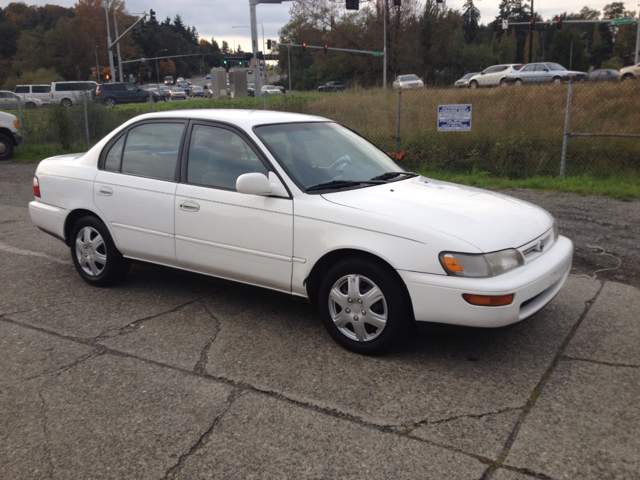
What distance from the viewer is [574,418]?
10.1 feet

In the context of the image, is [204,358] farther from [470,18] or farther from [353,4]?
[470,18]

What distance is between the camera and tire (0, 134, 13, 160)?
15641 mm

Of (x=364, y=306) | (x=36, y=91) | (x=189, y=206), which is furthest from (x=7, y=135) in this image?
(x=36, y=91)

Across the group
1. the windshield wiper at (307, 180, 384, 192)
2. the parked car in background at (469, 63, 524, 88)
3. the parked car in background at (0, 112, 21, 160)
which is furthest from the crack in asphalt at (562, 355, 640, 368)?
the parked car in background at (469, 63, 524, 88)

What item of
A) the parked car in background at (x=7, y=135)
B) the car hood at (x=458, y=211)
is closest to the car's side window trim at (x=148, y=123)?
the car hood at (x=458, y=211)

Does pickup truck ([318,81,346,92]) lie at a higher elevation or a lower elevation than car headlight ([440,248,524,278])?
higher

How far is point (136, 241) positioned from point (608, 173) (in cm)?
879

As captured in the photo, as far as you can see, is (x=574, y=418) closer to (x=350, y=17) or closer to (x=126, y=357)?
(x=126, y=357)

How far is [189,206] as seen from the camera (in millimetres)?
4500

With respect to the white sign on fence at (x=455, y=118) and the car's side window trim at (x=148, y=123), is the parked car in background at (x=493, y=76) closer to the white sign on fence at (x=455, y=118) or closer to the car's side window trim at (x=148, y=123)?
the white sign on fence at (x=455, y=118)

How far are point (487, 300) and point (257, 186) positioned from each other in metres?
1.69

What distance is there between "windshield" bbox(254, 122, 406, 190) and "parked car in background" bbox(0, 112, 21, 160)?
13545mm

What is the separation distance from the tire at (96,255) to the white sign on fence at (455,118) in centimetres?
732

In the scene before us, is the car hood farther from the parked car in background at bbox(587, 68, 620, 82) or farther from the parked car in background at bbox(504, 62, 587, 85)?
the parked car in background at bbox(504, 62, 587, 85)
